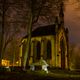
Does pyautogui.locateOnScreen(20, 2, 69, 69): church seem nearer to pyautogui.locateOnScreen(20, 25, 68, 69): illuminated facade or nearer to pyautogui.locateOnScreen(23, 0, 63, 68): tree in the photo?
pyautogui.locateOnScreen(20, 25, 68, 69): illuminated facade

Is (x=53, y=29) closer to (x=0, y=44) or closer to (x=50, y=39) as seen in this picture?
(x=50, y=39)

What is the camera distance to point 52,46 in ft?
198

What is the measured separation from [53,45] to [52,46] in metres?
0.56

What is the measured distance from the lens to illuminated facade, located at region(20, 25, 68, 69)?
5916cm

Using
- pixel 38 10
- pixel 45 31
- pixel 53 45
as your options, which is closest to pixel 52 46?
pixel 53 45

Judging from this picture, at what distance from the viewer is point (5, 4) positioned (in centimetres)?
3519

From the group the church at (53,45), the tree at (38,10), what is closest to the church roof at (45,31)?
the church at (53,45)

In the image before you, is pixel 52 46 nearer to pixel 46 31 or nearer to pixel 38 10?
pixel 46 31

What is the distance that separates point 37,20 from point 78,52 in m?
63.2

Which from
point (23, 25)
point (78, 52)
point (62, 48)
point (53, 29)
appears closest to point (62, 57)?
point (62, 48)

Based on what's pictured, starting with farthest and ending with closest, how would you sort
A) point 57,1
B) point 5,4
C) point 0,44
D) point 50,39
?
1. point 50,39
2. point 0,44
3. point 5,4
4. point 57,1

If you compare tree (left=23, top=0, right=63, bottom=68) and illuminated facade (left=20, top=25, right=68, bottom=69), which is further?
illuminated facade (left=20, top=25, right=68, bottom=69)

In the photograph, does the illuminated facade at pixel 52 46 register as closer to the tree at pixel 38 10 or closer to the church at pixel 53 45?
the church at pixel 53 45

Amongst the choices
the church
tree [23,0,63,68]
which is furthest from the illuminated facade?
tree [23,0,63,68]
